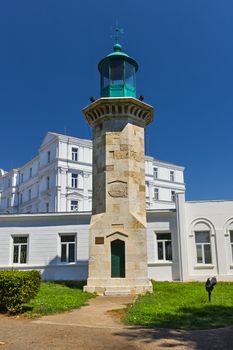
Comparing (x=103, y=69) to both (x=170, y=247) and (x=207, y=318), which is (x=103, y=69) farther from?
(x=207, y=318)

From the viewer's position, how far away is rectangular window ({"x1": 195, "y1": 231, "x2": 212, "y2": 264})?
22.8 m

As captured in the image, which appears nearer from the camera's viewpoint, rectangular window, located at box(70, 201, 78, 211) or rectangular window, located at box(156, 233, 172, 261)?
rectangular window, located at box(156, 233, 172, 261)

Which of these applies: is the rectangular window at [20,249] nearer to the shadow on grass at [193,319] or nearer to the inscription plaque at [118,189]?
the inscription plaque at [118,189]

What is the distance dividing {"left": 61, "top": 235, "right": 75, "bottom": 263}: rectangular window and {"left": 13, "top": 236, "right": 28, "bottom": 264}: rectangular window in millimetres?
2461

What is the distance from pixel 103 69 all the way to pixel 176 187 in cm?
4057

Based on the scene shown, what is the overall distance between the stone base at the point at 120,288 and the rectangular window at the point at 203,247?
23.4 ft

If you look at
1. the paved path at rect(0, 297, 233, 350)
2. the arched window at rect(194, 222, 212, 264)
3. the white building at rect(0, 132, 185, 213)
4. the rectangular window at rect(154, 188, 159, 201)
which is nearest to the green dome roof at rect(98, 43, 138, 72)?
the arched window at rect(194, 222, 212, 264)

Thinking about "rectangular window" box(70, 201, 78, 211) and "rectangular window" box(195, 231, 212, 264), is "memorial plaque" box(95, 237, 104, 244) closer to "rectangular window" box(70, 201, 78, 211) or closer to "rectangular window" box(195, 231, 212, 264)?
"rectangular window" box(195, 231, 212, 264)

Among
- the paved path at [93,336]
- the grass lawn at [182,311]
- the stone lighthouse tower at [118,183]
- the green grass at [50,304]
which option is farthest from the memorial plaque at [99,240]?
the paved path at [93,336]

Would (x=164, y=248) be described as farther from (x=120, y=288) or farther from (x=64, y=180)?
A: (x=64, y=180)

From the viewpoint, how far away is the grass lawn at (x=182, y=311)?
31.3 feet

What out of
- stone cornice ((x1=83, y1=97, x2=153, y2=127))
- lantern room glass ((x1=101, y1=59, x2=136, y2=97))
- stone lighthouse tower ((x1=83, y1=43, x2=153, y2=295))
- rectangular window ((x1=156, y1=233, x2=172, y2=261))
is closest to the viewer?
stone lighthouse tower ((x1=83, y1=43, x2=153, y2=295))

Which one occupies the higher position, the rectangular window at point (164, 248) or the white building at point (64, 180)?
the white building at point (64, 180)

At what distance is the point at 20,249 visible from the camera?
23453 millimetres
